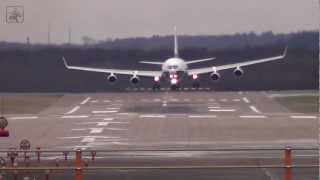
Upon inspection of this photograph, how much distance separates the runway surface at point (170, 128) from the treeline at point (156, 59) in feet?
103

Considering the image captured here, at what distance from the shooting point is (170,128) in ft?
137

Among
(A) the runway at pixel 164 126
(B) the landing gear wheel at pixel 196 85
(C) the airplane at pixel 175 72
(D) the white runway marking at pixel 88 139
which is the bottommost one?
(A) the runway at pixel 164 126

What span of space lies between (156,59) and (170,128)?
6137 cm

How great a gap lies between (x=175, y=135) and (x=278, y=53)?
6506 cm

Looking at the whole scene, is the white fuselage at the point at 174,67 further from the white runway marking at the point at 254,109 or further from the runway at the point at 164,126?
the white runway marking at the point at 254,109

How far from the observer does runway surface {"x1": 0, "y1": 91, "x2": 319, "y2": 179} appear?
33.1 meters

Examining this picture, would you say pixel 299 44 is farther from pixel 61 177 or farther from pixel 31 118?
pixel 61 177

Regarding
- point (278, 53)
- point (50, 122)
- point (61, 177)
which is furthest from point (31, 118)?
point (278, 53)

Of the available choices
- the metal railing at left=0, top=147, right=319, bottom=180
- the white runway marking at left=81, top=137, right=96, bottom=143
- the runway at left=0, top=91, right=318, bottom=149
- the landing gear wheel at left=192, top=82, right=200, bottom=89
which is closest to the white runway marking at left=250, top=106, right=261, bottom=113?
the runway at left=0, top=91, right=318, bottom=149

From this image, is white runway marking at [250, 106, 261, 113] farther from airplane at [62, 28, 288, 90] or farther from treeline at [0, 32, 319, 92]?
treeline at [0, 32, 319, 92]

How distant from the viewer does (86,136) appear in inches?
1470

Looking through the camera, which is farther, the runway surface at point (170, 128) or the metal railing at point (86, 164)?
the runway surface at point (170, 128)

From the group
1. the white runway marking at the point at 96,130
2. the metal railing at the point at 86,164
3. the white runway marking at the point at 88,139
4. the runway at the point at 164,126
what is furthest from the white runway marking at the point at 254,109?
the metal railing at the point at 86,164

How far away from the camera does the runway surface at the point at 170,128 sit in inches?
1303
